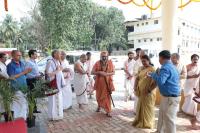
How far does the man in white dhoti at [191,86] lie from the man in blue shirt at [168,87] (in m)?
2.23

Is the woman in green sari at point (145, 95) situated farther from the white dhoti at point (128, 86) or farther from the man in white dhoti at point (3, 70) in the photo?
the white dhoti at point (128, 86)

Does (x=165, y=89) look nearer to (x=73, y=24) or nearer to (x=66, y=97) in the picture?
(x=66, y=97)

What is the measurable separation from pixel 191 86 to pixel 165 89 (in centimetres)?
257

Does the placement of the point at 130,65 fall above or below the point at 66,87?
above

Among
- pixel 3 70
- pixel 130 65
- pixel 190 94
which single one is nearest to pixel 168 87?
pixel 190 94

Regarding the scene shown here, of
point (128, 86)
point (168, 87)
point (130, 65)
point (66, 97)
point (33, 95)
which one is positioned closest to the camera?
point (168, 87)

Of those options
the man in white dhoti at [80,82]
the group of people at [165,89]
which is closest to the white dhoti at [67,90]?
the man in white dhoti at [80,82]

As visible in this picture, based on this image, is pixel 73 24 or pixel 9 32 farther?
pixel 9 32

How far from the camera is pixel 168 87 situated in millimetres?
5340

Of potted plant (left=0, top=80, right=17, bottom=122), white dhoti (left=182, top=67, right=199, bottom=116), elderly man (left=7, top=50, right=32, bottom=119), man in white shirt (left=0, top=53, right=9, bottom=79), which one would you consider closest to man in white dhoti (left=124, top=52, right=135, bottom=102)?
white dhoti (left=182, top=67, right=199, bottom=116)

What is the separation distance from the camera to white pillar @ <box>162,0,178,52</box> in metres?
8.78

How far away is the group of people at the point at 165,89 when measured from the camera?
17.5 ft

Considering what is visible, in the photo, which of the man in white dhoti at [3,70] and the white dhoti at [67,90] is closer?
the man in white dhoti at [3,70]

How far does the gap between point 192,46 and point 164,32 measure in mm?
42831
